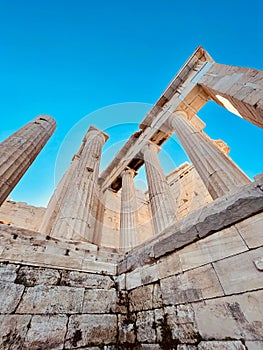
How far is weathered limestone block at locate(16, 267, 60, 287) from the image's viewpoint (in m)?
2.23

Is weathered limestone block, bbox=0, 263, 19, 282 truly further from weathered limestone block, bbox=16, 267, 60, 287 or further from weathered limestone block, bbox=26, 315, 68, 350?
weathered limestone block, bbox=26, 315, 68, 350

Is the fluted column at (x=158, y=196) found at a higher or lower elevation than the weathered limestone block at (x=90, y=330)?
higher

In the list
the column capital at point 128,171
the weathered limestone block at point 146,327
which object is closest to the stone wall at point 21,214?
the column capital at point 128,171

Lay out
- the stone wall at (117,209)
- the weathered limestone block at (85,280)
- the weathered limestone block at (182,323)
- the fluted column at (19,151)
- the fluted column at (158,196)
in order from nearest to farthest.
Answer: the weathered limestone block at (182,323), the weathered limestone block at (85,280), the fluted column at (19,151), the fluted column at (158,196), the stone wall at (117,209)

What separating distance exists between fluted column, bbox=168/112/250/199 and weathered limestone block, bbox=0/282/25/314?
4.38 m

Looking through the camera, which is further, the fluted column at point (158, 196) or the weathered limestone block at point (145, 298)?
the fluted column at point (158, 196)

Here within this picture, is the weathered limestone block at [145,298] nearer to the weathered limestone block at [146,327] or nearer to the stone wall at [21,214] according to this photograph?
the weathered limestone block at [146,327]

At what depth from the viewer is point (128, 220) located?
8242 millimetres

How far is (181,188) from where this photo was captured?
14.1 meters

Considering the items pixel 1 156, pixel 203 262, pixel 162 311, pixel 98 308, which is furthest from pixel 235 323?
pixel 1 156

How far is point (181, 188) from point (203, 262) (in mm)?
12514

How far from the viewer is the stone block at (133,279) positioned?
111 inches

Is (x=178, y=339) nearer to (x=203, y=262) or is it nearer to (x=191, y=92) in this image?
(x=203, y=262)

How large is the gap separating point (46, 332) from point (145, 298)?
1.43 metres
